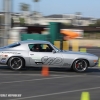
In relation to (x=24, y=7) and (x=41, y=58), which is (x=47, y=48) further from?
(x=24, y=7)

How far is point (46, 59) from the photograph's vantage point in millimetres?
15062

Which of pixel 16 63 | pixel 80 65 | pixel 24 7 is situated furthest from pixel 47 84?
pixel 24 7

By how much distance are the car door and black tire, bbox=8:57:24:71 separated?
1.41 feet

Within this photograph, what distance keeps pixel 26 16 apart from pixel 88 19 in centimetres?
4644

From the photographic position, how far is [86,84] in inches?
476

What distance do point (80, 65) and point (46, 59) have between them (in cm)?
146

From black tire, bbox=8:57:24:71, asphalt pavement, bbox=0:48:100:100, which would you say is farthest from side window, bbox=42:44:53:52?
black tire, bbox=8:57:24:71

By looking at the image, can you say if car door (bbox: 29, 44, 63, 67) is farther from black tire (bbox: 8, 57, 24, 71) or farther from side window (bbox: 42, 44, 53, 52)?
black tire (bbox: 8, 57, 24, 71)

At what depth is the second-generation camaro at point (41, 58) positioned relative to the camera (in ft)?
49.2

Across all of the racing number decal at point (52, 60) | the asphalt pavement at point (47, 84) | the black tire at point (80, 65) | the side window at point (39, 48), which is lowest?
the asphalt pavement at point (47, 84)

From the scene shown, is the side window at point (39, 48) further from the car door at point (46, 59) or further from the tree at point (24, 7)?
the tree at point (24, 7)

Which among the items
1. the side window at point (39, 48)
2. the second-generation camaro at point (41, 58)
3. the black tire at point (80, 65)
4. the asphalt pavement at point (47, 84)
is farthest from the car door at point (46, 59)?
the black tire at point (80, 65)

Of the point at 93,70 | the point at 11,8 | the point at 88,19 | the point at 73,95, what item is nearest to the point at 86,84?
A: the point at 73,95

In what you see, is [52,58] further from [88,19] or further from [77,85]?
[88,19]
